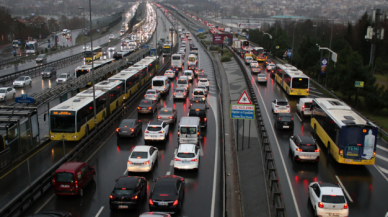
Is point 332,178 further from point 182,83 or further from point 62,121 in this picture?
point 182,83

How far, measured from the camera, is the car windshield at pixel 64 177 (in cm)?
1620

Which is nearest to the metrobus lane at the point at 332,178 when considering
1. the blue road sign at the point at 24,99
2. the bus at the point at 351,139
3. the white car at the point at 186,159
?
the bus at the point at 351,139

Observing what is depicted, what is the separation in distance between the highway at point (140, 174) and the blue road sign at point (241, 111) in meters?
2.87

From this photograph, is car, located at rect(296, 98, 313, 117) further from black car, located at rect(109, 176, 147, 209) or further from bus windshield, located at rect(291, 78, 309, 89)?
black car, located at rect(109, 176, 147, 209)

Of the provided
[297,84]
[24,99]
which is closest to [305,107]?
[297,84]

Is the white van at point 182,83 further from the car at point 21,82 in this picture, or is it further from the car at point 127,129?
the car at point 21,82

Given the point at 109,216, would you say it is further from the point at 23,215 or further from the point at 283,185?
the point at 283,185

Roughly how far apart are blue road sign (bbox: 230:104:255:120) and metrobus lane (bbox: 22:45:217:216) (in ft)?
9.94

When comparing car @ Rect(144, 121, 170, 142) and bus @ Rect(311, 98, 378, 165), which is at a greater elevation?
bus @ Rect(311, 98, 378, 165)

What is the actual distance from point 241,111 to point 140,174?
702cm

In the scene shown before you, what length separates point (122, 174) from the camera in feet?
64.1

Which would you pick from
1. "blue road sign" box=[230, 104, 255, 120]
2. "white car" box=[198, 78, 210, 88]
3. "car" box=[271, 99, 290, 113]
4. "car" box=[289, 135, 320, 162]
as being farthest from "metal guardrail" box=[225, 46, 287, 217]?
"white car" box=[198, 78, 210, 88]

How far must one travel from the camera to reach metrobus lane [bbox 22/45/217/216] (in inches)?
616

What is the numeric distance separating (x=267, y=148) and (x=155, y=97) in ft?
59.3
